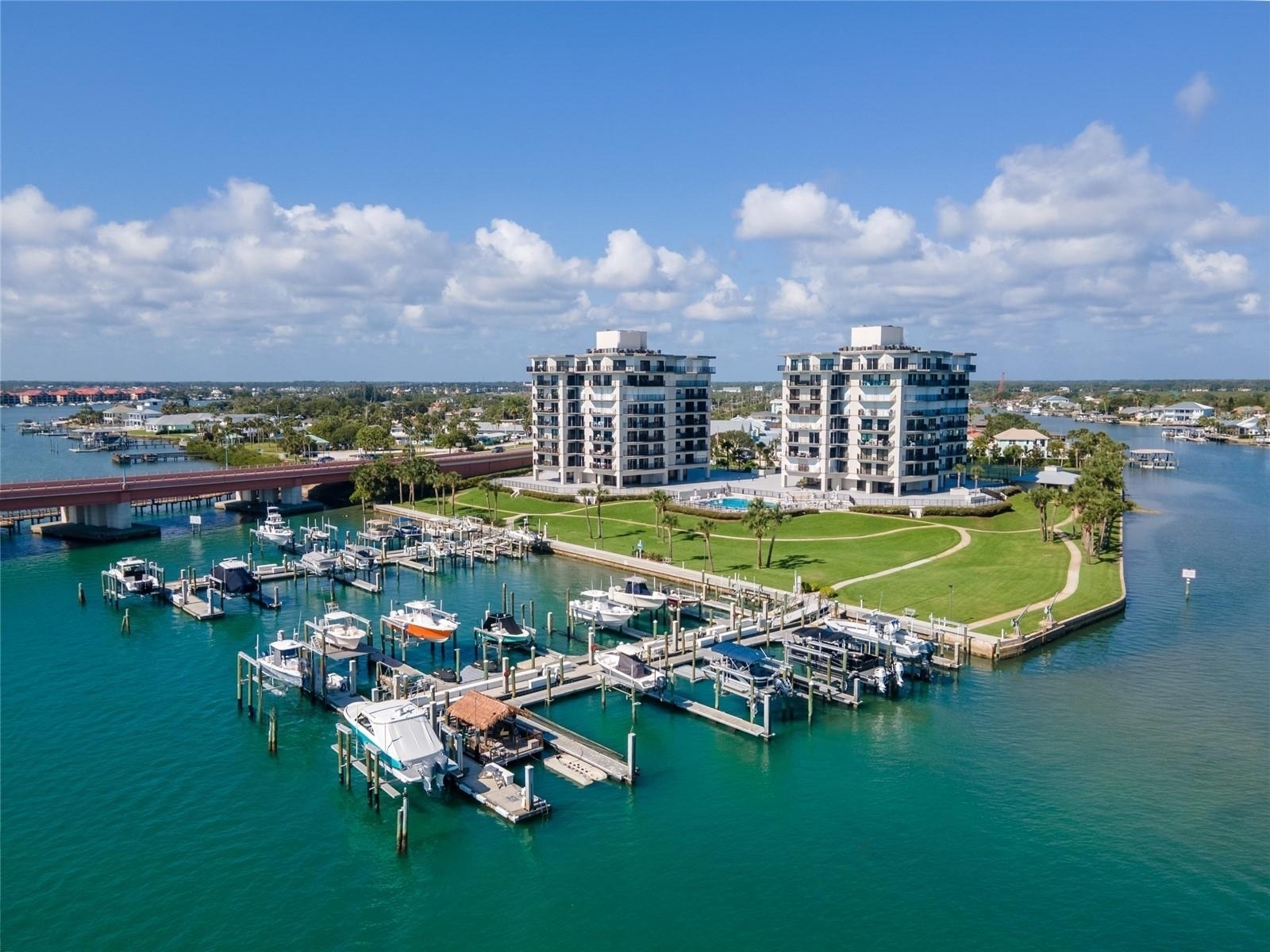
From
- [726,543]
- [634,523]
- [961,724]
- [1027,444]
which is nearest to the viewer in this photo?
[961,724]

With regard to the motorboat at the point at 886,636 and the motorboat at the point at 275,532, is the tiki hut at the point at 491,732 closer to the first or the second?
the motorboat at the point at 886,636

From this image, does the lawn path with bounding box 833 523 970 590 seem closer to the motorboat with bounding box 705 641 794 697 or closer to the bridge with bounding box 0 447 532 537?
the motorboat with bounding box 705 641 794 697

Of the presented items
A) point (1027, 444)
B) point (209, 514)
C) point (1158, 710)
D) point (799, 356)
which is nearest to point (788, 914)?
point (1158, 710)

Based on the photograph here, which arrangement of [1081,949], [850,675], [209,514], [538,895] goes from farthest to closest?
[209,514] < [850,675] < [538,895] < [1081,949]

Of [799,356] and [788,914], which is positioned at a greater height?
[799,356]

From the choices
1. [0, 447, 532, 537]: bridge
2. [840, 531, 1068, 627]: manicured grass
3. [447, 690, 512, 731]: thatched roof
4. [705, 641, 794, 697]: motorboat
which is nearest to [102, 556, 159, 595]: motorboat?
[0, 447, 532, 537]: bridge

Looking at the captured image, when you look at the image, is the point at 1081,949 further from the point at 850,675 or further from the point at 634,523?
the point at 634,523

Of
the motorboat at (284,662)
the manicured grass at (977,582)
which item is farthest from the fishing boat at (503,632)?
the manicured grass at (977,582)
